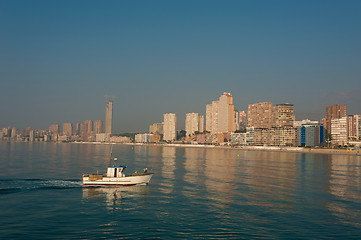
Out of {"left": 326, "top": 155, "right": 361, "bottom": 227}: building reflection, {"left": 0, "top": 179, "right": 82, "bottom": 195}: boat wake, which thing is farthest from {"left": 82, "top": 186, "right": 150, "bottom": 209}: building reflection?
{"left": 326, "top": 155, "right": 361, "bottom": 227}: building reflection

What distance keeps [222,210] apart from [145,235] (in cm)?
1320

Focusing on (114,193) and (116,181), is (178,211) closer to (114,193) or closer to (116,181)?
(114,193)

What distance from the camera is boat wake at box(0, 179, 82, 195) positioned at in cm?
5081

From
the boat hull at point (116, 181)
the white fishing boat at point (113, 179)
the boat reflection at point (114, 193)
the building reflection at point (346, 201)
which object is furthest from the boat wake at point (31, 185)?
the building reflection at point (346, 201)

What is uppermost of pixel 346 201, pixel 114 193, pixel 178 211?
pixel 346 201

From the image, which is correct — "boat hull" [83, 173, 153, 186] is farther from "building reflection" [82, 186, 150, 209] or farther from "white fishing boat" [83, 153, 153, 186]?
"building reflection" [82, 186, 150, 209]

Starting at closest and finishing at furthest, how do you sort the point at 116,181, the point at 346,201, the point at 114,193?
the point at 346,201
the point at 114,193
the point at 116,181

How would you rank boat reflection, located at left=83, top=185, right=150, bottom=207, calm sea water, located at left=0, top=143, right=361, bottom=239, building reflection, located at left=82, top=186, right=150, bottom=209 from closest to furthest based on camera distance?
calm sea water, located at left=0, top=143, right=361, bottom=239 → building reflection, located at left=82, top=186, right=150, bottom=209 → boat reflection, located at left=83, top=185, right=150, bottom=207

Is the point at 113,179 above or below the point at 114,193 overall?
above

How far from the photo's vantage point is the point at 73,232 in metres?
29.2

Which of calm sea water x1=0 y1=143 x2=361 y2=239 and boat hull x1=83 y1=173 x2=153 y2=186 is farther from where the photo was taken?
boat hull x1=83 y1=173 x2=153 y2=186

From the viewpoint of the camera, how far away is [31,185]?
178ft

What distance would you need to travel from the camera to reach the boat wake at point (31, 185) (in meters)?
50.8

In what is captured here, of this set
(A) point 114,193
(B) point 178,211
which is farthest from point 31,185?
(B) point 178,211
